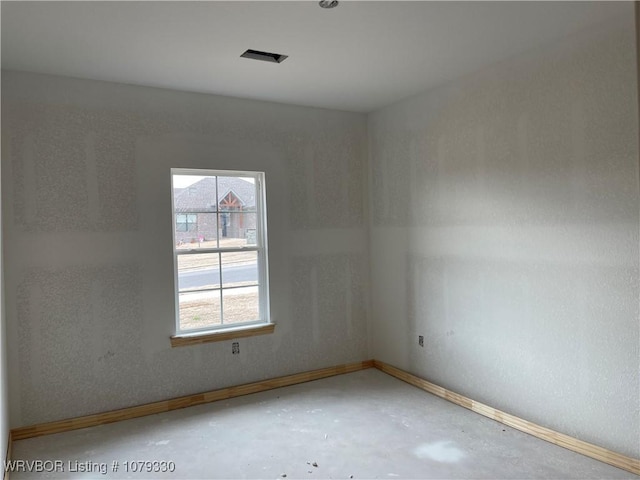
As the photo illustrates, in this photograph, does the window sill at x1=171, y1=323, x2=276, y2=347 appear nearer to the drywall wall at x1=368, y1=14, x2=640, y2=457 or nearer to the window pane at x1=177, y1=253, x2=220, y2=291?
the window pane at x1=177, y1=253, x2=220, y2=291

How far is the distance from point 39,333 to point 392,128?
3502 millimetres

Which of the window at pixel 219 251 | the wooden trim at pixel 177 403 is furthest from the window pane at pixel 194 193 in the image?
the wooden trim at pixel 177 403

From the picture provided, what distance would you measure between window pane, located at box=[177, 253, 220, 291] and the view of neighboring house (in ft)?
0.50

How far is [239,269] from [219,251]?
261mm

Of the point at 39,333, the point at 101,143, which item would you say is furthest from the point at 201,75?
the point at 39,333

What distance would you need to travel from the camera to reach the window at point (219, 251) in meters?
4.00

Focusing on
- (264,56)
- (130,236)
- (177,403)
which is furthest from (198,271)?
(264,56)

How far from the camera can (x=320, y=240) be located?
4.58 metres

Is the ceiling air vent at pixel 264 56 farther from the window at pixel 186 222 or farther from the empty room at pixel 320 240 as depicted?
the window at pixel 186 222

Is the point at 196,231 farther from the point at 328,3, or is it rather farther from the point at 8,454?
the point at 328,3

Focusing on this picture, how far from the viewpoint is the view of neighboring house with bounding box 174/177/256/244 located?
4.01 m

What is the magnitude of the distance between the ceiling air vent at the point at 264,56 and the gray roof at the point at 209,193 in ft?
4.25

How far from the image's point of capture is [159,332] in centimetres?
381

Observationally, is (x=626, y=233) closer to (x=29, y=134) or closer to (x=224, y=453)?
(x=224, y=453)
